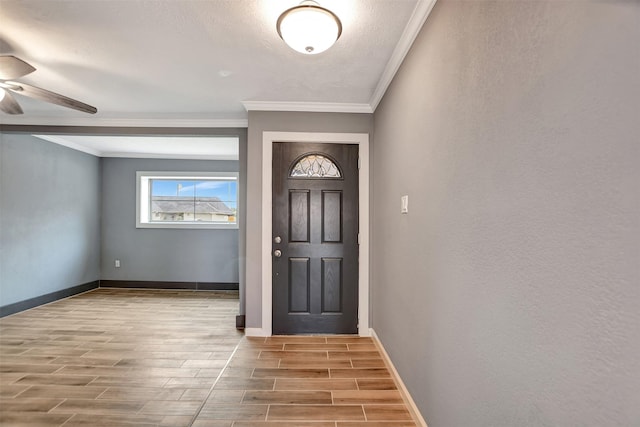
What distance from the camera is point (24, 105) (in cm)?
329

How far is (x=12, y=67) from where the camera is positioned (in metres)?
1.98

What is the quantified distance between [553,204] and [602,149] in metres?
0.18

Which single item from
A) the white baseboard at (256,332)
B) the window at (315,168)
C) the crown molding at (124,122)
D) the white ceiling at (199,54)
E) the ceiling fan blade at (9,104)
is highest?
the white ceiling at (199,54)

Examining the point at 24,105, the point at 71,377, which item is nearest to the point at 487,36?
the point at 71,377

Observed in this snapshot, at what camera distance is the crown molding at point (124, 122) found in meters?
3.59

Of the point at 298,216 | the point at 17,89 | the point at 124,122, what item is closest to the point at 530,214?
the point at 298,216

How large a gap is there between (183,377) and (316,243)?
1.66 metres

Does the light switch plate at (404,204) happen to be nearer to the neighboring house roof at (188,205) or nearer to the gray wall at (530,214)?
the gray wall at (530,214)

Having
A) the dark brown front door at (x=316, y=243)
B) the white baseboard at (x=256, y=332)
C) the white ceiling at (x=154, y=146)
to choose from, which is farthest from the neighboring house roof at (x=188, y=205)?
the white baseboard at (x=256, y=332)

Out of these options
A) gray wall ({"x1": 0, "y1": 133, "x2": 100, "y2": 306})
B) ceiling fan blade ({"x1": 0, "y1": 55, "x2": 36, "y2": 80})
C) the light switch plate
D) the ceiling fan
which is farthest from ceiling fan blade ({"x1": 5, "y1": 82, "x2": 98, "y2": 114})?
the light switch plate

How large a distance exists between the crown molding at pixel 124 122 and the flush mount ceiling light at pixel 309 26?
208cm

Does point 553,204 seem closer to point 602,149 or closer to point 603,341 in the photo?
point 602,149

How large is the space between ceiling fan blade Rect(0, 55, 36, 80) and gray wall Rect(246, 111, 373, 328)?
5.54 ft

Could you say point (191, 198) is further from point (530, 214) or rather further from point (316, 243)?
point (530, 214)
